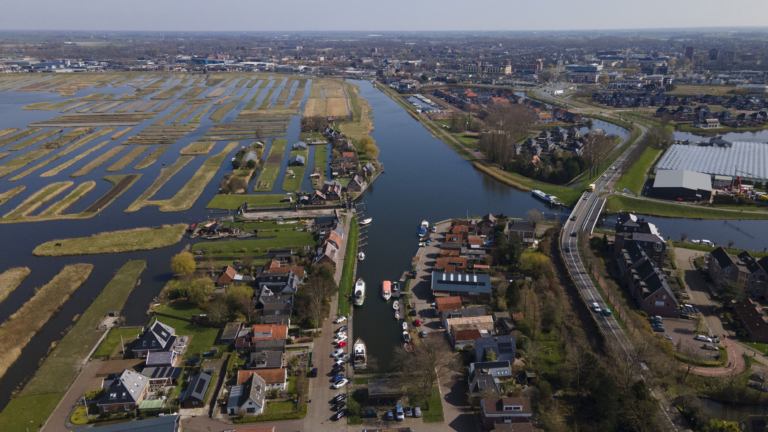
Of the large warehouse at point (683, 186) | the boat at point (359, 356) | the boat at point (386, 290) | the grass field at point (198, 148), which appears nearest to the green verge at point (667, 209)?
the large warehouse at point (683, 186)

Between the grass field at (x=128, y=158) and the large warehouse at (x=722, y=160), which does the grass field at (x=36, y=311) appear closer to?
the grass field at (x=128, y=158)

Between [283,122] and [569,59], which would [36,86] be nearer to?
[283,122]

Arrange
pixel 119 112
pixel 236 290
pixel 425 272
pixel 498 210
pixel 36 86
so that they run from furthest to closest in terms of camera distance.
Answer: pixel 36 86 < pixel 119 112 < pixel 498 210 < pixel 425 272 < pixel 236 290

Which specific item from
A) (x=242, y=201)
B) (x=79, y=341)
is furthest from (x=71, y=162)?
(x=79, y=341)

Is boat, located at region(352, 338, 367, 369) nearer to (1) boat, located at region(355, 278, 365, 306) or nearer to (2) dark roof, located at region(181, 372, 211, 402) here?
(1) boat, located at region(355, 278, 365, 306)

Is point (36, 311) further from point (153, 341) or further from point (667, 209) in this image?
point (667, 209)

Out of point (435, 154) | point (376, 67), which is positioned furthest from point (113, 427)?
point (376, 67)

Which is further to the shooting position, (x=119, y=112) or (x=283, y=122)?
(x=119, y=112)
